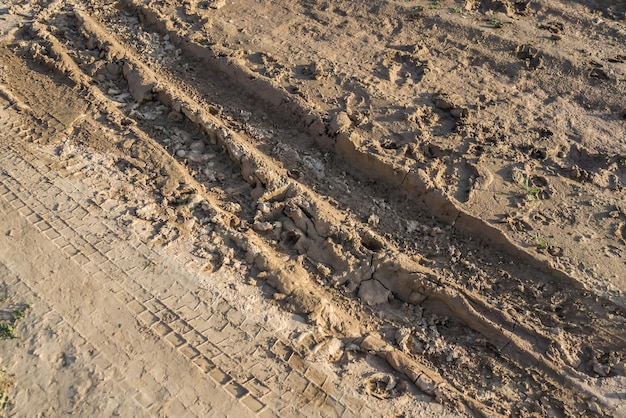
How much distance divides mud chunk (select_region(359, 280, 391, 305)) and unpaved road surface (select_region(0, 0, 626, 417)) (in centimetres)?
1

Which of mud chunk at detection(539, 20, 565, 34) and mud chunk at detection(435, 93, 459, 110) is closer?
mud chunk at detection(435, 93, 459, 110)

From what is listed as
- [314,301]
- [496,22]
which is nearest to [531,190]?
[314,301]

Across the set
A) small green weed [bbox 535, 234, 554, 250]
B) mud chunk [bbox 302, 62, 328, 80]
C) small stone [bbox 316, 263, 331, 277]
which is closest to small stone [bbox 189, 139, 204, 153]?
mud chunk [bbox 302, 62, 328, 80]

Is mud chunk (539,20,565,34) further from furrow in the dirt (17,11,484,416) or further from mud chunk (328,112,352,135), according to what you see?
furrow in the dirt (17,11,484,416)

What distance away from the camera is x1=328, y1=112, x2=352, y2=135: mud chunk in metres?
5.84

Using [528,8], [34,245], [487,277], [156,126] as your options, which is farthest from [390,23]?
[34,245]

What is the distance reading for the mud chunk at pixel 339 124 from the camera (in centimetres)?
584

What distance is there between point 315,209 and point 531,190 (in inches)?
83.8

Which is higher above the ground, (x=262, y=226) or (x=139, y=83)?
(x=139, y=83)

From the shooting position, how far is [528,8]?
24.7 ft

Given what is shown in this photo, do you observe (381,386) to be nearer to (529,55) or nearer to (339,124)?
(339,124)

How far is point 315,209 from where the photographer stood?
17.1 feet

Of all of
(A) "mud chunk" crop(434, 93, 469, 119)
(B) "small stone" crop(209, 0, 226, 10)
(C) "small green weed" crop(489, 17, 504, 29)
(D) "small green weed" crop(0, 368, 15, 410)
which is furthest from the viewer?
(B) "small stone" crop(209, 0, 226, 10)

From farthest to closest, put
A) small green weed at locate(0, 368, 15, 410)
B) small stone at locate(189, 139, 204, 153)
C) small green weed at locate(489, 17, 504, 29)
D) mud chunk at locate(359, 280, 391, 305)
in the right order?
small green weed at locate(489, 17, 504, 29), small stone at locate(189, 139, 204, 153), mud chunk at locate(359, 280, 391, 305), small green weed at locate(0, 368, 15, 410)
